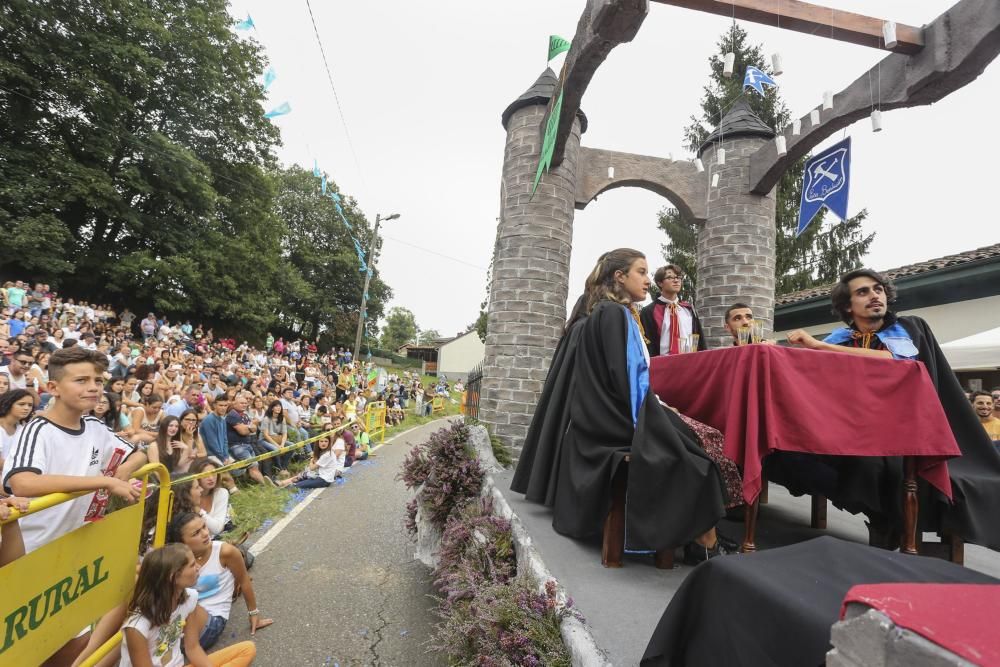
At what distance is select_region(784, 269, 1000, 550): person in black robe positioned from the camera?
2799 millimetres

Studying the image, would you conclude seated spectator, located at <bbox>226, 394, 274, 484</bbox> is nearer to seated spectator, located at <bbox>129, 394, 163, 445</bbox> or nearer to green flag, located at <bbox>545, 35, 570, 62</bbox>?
seated spectator, located at <bbox>129, 394, 163, 445</bbox>

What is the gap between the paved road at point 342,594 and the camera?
12.1 feet

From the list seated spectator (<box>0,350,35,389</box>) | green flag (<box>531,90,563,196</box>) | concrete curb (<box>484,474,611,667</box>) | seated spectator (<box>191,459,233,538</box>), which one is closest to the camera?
concrete curb (<box>484,474,611,667</box>)

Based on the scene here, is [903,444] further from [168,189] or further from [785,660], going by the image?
[168,189]

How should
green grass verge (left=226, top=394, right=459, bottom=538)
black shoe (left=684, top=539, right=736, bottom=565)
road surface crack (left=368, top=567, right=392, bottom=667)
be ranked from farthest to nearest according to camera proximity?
green grass verge (left=226, top=394, right=459, bottom=538) < road surface crack (left=368, top=567, right=392, bottom=667) < black shoe (left=684, top=539, right=736, bottom=565)

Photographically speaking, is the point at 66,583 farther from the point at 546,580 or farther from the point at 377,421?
the point at 377,421

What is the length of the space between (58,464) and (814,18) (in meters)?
6.92

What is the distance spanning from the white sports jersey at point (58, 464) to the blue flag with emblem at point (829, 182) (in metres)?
6.92

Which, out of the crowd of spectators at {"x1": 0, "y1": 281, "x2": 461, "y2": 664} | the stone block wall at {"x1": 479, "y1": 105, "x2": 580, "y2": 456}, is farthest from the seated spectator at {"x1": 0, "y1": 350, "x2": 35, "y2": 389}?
the stone block wall at {"x1": 479, "y1": 105, "x2": 580, "y2": 456}

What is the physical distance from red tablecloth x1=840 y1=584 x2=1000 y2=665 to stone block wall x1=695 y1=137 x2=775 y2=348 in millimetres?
6533

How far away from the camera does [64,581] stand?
2400 millimetres

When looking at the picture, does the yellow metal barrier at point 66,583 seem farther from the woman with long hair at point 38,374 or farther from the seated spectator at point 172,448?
the woman with long hair at point 38,374

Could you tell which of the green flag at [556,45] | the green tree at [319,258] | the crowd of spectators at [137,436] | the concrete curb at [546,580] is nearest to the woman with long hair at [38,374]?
the crowd of spectators at [137,436]

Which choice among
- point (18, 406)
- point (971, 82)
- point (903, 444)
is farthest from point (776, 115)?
point (18, 406)
